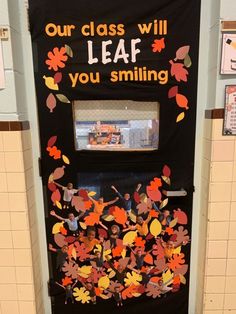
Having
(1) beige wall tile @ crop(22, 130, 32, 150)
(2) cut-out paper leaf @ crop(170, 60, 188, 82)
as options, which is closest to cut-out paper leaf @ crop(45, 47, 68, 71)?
(1) beige wall tile @ crop(22, 130, 32, 150)

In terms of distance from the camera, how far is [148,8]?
5.59 ft

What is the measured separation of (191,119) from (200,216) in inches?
26.7

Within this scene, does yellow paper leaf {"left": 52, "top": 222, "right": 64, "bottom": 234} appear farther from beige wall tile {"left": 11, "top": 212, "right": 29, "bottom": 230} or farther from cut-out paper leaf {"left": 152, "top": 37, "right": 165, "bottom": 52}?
A: cut-out paper leaf {"left": 152, "top": 37, "right": 165, "bottom": 52}

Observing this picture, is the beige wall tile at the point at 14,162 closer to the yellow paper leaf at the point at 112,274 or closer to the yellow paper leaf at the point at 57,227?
the yellow paper leaf at the point at 57,227

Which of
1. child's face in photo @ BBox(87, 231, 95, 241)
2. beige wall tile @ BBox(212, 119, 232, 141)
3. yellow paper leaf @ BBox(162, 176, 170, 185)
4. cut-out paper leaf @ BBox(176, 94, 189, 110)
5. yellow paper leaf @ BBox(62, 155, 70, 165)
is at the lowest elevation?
child's face in photo @ BBox(87, 231, 95, 241)

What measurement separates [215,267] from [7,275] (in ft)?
4.61

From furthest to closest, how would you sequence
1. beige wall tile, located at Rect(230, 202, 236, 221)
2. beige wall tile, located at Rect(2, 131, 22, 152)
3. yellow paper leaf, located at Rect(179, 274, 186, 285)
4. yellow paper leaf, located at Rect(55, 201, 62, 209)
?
1. yellow paper leaf, located at Rect(179, 274, 186, 285)
2. yellow paper leaf, located at Rect(55, 201, 62, 209)
3. beige wall tile, located at Rect(230, 202, 236, 221)
4. beige wall tile, located at Rect(2, 131, 22, 152)

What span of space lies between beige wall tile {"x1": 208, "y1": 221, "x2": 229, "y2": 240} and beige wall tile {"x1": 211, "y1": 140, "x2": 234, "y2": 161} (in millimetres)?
427

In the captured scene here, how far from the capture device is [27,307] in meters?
1.93

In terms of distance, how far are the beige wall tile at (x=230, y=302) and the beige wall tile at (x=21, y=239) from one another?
1405 millimetres

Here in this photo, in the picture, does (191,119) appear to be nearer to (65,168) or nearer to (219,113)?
(219,113)

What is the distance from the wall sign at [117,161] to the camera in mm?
1730

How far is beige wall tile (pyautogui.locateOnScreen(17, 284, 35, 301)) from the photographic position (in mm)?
1903

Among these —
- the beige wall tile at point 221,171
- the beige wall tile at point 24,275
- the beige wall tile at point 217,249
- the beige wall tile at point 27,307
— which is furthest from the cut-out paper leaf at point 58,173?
the beige wall tile at point 217,249
